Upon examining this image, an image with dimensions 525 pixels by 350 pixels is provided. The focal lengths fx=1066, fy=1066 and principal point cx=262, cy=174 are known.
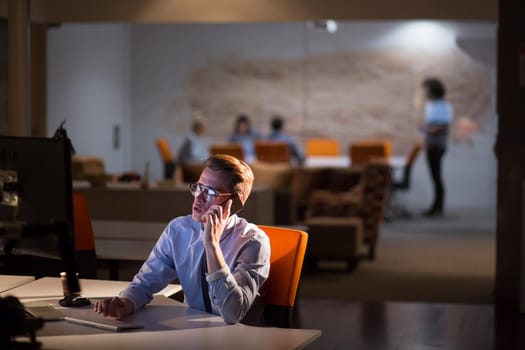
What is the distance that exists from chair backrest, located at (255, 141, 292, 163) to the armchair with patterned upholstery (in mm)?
4151

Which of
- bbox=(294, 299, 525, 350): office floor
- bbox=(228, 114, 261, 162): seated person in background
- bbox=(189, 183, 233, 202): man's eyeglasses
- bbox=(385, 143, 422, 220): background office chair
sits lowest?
bbox=(294, 299, 525, 350): office floor

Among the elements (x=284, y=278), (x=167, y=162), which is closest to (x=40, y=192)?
(x=284, y=278)

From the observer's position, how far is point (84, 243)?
5387mm

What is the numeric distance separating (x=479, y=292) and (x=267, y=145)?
6.99 metres

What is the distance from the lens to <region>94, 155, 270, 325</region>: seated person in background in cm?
351

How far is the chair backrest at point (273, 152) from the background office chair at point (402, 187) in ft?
5.22

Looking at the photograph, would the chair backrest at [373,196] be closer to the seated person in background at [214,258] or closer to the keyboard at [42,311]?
the seated person in background at [214,258]

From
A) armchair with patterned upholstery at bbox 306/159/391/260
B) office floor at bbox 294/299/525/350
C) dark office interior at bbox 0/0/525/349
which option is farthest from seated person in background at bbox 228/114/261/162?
office floor at bbox 294/299/525/350

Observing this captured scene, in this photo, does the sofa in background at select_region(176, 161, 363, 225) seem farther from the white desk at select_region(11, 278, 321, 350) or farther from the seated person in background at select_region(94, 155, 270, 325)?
the white desk at select_region(11, 278, 321, 350)

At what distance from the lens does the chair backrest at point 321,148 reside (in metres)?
16.7

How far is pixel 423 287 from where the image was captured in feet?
29.5

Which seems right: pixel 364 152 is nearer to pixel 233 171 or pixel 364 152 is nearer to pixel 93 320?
pixel 233 171

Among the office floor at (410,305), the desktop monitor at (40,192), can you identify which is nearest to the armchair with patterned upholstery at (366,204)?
the office floor at (410,305)

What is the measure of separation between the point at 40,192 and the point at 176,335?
61 cm
